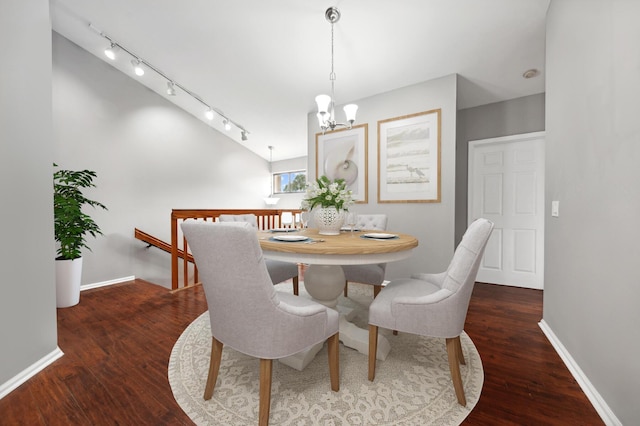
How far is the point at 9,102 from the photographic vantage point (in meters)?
1.38

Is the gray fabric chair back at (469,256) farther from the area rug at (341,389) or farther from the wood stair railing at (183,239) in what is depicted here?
the wood stair railing at (183,239)

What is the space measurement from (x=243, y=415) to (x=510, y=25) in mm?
3396

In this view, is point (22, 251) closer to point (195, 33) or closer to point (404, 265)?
point (195, 33)

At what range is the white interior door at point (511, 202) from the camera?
3039 millimetres

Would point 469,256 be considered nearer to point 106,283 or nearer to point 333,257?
point 333,257

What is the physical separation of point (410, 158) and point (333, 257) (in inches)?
85.7

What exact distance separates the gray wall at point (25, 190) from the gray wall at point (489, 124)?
405cm

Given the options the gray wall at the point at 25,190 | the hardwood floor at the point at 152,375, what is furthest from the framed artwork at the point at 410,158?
the gray wall at the point at 25,190

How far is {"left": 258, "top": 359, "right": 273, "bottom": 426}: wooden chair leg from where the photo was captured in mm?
1047

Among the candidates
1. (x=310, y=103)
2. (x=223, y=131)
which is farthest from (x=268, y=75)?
(x=223, y=131)

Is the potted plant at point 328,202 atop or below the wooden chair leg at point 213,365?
atop

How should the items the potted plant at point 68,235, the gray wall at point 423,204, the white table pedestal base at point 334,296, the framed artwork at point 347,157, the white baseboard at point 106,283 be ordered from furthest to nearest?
the framed artwork at point 347,157, the white baseboard at point 106,283, the gray wall at point 423,204, the potted plant at point 68,235, the white table pedestal base at point 334,296

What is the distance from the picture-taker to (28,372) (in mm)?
1433

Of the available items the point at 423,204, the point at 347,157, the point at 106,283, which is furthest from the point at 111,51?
the point at 423,204
